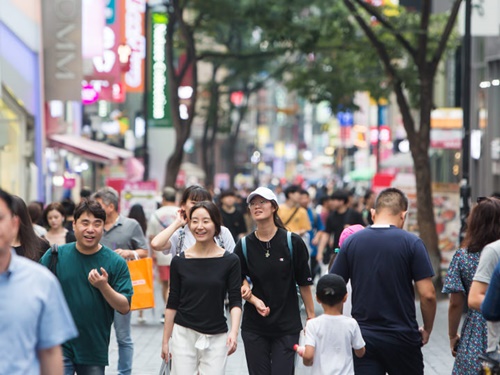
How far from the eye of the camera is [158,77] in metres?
34.3

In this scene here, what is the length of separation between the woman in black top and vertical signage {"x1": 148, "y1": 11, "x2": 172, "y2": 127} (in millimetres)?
24442

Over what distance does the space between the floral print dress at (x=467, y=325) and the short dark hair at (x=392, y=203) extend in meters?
A: 0.47

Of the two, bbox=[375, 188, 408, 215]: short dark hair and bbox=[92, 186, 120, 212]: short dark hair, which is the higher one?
bbox=[375, 188, 408, 215]: short dark hair

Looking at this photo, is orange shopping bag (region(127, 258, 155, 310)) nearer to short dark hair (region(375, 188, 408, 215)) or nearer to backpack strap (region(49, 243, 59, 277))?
backpack strap (region(49, 243, 59, 277))

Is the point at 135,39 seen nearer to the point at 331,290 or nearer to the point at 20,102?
the point at 20,102

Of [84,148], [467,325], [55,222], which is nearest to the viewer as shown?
[467,325]

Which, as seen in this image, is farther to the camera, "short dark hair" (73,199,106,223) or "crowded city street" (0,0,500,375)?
"short dark hair" (73,199,106,223)

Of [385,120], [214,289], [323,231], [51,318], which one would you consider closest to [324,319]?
[214,289]

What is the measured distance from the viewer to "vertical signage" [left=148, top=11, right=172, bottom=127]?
32.6 meters

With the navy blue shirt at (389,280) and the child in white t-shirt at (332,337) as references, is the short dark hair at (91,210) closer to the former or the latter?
the child in white t-shirt at (332,337)

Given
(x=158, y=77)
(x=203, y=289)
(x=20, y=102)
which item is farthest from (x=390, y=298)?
(x=158, y=77)

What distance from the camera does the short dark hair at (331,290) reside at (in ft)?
23.4

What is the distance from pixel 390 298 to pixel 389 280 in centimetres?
11

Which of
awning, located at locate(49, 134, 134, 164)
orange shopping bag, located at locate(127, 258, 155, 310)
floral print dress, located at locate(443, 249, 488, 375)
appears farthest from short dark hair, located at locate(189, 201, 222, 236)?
awning, located at locate(49, 134, 134, 164)
